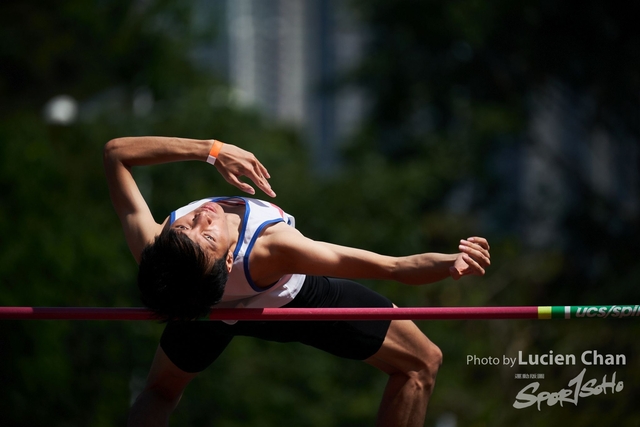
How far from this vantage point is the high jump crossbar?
167 inches

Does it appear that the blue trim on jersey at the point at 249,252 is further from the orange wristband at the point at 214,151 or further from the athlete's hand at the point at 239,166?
the orange wristband at the point at 214,151

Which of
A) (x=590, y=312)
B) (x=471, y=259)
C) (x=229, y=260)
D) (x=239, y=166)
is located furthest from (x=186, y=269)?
(x=590, y=312)

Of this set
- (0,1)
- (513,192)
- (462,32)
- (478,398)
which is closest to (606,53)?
(462,32)

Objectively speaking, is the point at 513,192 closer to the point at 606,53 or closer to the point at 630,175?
the point at 630,175

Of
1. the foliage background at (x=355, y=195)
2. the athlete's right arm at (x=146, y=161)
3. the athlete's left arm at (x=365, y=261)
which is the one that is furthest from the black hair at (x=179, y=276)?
the foliage background at (x=355, y=195)

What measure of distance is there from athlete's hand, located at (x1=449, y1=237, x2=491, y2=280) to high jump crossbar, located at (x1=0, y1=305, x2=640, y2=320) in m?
0.26

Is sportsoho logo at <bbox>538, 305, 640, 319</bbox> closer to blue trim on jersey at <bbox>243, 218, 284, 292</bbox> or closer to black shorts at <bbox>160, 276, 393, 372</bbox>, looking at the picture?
black shorts at <bbox>160, 276, 393, 372</bbox>

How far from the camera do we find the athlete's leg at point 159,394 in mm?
4543

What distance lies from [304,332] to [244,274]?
0.57 metres

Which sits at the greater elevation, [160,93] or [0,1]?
[0,1]

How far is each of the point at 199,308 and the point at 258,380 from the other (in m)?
10.4

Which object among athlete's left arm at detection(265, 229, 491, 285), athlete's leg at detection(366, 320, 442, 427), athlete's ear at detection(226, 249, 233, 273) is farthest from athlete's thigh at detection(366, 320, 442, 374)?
athlete's ear at detection(226, 249, 233, 273)

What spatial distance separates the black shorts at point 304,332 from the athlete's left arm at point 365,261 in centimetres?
42

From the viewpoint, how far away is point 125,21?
2094 cm
